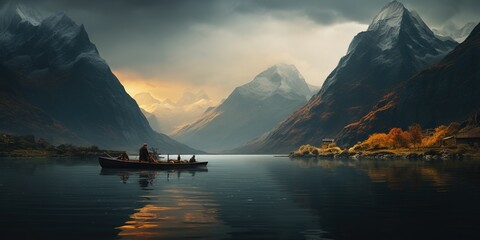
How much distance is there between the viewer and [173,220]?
29.9 meters

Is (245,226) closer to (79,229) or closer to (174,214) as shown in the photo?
(174,214)

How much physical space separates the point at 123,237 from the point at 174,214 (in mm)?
8869

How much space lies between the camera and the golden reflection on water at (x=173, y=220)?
2525cm

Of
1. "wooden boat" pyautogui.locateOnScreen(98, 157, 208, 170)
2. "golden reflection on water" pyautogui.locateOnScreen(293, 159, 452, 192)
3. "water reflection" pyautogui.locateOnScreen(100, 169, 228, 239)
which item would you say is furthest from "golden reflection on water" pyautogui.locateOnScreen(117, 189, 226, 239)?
"wooden boat" pyautogui.locateOnScreen(98, 157, 208, 170)

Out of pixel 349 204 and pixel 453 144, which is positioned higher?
pixel 453 144

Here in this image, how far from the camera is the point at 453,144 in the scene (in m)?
196

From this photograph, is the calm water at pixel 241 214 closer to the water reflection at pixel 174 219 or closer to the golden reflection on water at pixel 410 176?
the water reflection at pixel 174 219

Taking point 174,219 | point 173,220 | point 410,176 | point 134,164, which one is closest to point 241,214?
point 174,219

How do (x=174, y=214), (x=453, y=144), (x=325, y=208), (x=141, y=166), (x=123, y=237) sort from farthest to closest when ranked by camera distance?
(x=453, y=144)
(x=141, y=166)
(x=325, y=208)
(x=174, y=214)
(x=123, y=237)

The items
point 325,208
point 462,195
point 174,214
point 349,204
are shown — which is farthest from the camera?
point 462,195

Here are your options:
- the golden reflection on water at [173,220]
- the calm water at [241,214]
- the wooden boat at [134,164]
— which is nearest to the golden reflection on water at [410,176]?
the calm water at [241,214]

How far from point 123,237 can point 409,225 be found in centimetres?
1675

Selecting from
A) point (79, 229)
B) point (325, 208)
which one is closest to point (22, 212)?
point (79, 229)

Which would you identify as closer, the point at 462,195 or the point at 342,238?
the point at 342,238
